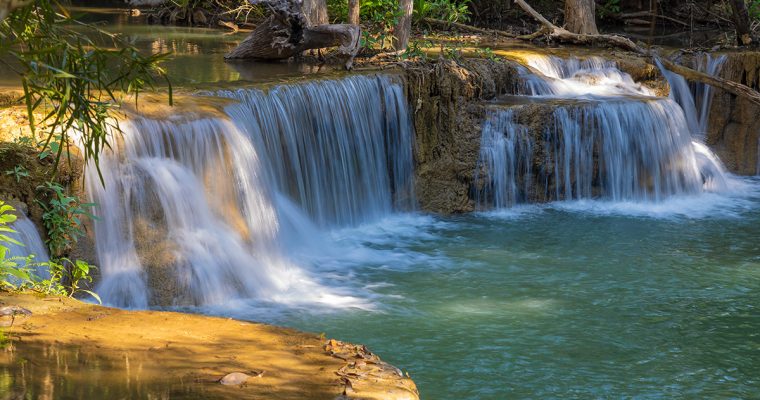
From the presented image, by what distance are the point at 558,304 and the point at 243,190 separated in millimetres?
2988

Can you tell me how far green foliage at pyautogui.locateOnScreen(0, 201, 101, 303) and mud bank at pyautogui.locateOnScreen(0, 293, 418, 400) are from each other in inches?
11.4

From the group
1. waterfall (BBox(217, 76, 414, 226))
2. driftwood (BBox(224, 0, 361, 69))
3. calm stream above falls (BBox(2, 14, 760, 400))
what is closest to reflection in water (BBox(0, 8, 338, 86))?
calm stream above falls (BBox(2, 14, 760, 400))

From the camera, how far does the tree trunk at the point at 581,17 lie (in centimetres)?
1748

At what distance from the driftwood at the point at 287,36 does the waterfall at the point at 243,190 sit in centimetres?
208

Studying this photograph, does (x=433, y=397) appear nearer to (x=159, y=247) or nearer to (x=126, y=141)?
(x=159, y=247)

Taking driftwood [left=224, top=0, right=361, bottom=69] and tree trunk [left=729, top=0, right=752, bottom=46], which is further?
tree trunk [left=729, top=0, right=752, bottom=46]

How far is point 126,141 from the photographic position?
8258 millimetres

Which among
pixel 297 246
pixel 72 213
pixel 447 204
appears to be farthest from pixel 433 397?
pixel 447 204

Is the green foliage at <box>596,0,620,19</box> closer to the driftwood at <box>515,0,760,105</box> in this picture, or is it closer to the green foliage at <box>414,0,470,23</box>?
the green foliage at <box>414,0,470,23</box>

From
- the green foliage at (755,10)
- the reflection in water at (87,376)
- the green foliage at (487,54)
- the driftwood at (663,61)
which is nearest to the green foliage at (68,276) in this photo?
the reflection in water at (87,376)

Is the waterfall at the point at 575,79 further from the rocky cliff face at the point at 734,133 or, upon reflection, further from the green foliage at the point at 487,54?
the rocky cliff face at the point at 734,133

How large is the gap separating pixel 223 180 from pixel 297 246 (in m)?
1.26

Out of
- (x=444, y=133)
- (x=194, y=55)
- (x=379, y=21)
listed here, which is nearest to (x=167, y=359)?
(x=444, y=133)

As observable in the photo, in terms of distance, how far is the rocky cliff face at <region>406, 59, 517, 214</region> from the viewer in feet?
39.6
